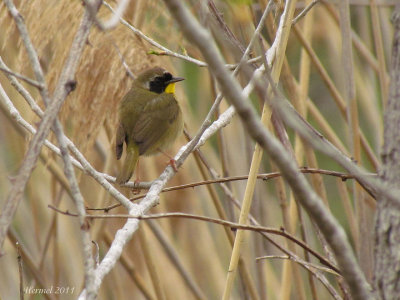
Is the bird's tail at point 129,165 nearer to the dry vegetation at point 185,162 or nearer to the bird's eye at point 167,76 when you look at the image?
the dry vegetation at point 185,162

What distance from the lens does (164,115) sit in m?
3.48

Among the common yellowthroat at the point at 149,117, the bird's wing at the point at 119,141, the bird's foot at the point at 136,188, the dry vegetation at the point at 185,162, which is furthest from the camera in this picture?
the common yellowthroat at the point at 149,117

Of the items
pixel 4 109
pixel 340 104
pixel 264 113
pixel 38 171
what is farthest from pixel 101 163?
pixel 264 113

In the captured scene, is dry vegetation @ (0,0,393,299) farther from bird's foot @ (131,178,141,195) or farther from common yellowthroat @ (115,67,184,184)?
bird's foot @ (131,178,141,195)

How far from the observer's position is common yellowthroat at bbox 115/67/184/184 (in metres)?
3.28

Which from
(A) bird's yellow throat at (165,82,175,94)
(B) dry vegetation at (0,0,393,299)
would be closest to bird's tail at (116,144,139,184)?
(B) dry vegetation at (0,0,393,299)

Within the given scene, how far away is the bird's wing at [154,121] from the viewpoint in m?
3.31

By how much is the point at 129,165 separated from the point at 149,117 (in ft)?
1.82

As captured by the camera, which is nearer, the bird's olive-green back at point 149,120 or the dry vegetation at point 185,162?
the dry vegetation at point 185,162

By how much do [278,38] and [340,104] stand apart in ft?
2.63

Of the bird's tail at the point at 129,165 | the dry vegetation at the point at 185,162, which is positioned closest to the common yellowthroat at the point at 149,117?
the bird's tail at the point at 129,165

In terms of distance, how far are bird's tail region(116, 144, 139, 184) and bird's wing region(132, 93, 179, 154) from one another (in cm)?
4

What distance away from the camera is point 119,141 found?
318 cm

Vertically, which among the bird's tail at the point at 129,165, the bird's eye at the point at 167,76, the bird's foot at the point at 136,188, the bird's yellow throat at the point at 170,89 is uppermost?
the bird's eye at the point at 167,76
